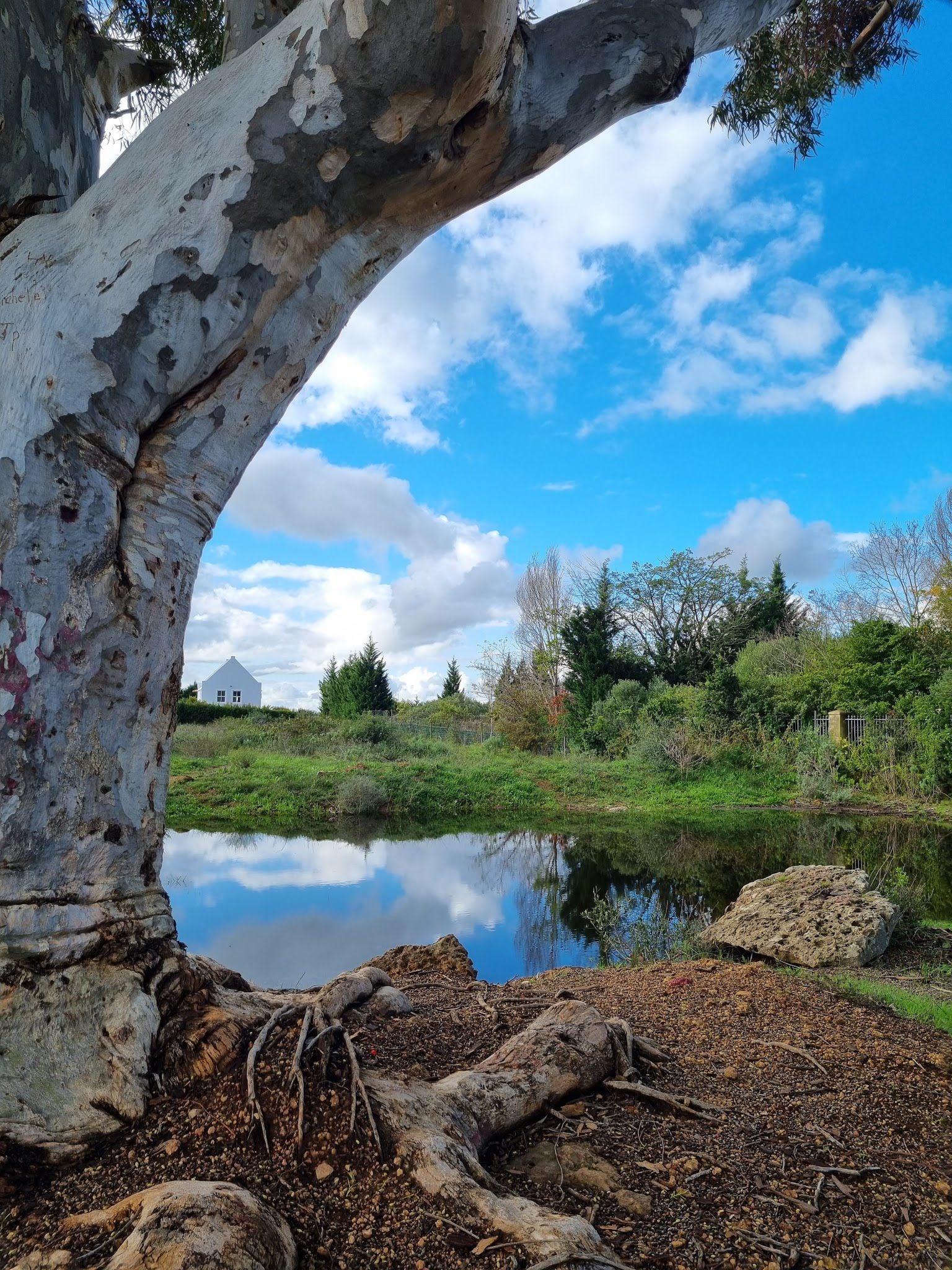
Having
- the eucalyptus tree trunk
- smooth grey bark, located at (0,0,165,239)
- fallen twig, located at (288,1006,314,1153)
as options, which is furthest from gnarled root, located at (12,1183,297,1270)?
smooth grey bark, located at (0,0,165,239)

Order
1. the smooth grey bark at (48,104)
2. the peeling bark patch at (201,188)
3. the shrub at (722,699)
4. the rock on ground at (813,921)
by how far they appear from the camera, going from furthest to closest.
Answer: the shrub at (722,699) < the rock on ground at (813,921) < the smooth grey bark at (48,104) < the peeling bark patch at (201,188)

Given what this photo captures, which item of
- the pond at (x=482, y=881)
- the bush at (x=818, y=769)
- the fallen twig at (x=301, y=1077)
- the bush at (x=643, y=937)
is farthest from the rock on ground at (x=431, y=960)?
the bush at (x=818, y=769)

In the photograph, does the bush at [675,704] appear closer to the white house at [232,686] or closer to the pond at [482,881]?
the pond at [482,881]

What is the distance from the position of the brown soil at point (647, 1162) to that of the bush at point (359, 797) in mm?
12550

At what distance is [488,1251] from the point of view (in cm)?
155

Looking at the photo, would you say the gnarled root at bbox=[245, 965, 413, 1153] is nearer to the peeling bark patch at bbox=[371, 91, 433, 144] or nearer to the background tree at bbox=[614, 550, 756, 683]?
the peeling bark patch at bbox=[371, 91, 433, 144]

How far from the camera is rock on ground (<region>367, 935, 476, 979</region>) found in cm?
469

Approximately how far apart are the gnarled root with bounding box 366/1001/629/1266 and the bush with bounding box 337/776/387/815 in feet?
42.6

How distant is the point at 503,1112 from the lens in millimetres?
2209

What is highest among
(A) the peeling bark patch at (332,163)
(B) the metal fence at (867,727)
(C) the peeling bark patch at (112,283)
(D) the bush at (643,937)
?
(A) the peeling bark patch at (332,163)

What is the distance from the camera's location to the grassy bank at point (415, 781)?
15.5m

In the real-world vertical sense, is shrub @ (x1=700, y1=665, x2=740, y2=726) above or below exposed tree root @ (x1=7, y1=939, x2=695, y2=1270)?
above

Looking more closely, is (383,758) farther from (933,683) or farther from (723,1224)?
(723,1224)

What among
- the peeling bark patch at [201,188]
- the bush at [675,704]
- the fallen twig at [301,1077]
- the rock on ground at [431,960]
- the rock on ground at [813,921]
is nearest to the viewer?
the fallen twig at [301,1077]
